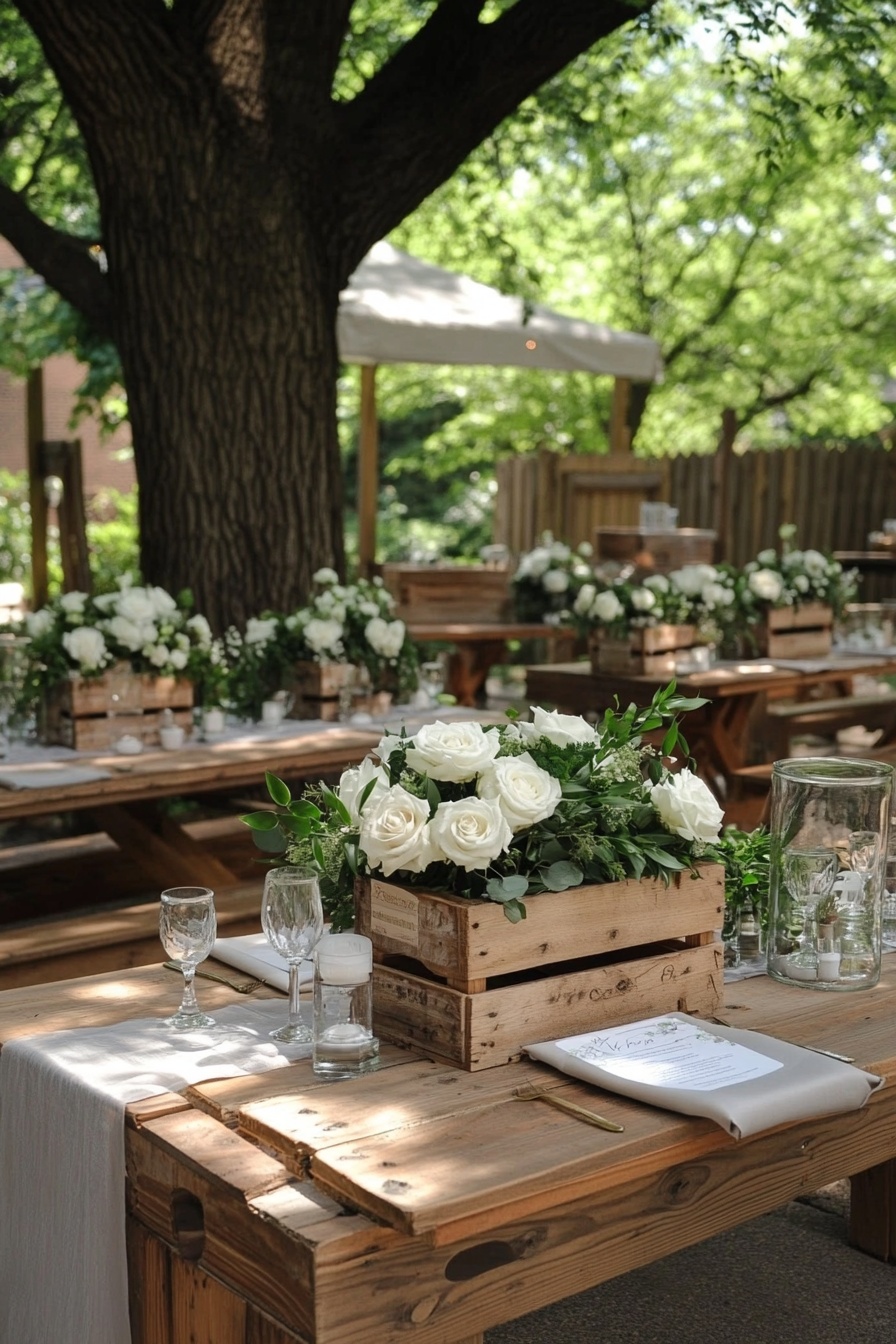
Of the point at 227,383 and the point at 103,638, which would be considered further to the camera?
the point at 227,383

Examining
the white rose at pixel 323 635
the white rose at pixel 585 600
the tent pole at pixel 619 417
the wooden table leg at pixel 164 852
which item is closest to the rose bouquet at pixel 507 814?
the wooden table leg at pixel 164 852

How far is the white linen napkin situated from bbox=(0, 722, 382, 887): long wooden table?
83.3 inches

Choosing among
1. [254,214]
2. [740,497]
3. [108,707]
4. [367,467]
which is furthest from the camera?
[740,497]

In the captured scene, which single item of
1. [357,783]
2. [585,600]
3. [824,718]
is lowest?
[824,718]

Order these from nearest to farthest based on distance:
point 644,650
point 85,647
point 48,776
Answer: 1. point 48,776
2. point 85,647
3. point 644,650

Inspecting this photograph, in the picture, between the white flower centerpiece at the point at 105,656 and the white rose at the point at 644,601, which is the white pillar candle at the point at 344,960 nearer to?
the white flower centerpiece at the point at 105,656

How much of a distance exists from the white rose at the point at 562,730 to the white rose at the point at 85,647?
2.75m

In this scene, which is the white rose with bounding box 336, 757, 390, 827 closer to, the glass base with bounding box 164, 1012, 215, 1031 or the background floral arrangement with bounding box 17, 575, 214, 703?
the glass base with bounding box 164, 1012, 215, 1031

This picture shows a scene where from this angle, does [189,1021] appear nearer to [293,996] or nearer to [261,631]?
[293,996]

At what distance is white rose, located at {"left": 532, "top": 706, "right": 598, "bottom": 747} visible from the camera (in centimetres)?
247

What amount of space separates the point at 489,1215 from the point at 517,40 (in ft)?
17.9

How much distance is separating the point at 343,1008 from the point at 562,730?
1.89 feet

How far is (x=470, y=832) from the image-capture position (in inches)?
85.7

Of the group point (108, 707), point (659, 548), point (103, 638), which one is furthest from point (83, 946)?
point (659, 548)
